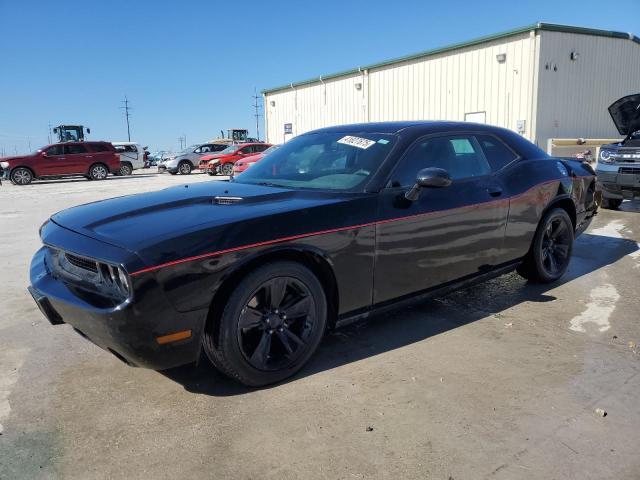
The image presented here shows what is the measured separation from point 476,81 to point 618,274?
55.9 ft

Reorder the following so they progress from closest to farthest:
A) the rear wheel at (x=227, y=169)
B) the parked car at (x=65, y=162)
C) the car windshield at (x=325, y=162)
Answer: the car windshield at (x=325, y=162) < the parked car at (x=65, y=162) < the rear wheel at (x=227, y=169)

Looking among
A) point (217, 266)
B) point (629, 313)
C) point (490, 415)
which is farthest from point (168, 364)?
point (629, 313)

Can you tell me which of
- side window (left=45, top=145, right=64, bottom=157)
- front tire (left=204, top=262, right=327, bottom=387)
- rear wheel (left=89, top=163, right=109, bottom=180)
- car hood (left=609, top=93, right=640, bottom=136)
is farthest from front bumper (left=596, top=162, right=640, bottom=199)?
side window (left=45, top=145, right=64, bottom=157)

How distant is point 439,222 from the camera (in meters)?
3.58

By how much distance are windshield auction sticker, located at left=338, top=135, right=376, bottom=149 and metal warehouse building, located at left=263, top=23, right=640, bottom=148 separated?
56.4ft

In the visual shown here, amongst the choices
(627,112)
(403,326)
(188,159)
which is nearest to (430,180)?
(403,326)

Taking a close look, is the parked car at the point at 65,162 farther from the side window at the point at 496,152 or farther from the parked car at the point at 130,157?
the side window at the point at 496,152

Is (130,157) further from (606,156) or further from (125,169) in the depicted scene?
(606,156)

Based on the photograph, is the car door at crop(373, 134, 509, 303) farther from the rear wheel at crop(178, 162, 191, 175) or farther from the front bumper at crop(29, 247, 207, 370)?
the rear wheel at crop(178, 162, 191, 175)

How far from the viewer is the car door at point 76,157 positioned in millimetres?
22000

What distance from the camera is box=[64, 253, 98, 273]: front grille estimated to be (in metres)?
2.66

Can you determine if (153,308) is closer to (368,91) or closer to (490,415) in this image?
(490,415)

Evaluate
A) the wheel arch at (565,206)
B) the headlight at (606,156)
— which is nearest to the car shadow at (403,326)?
the wheel arch at (565,206)

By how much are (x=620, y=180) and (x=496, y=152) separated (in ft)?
18.7
